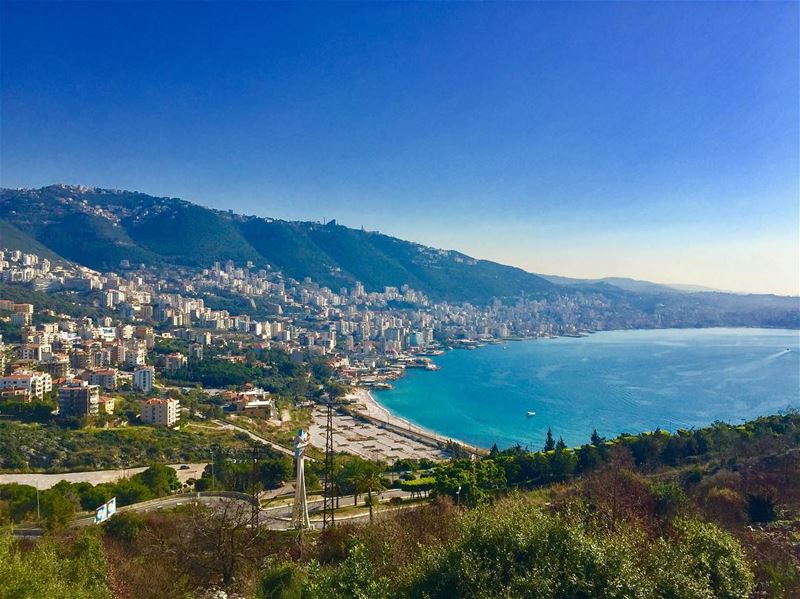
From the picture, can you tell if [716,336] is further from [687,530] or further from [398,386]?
[687,530]

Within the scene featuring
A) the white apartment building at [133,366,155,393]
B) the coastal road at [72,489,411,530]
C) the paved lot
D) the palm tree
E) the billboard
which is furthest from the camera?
the white apartment building at [133,366,155,393]

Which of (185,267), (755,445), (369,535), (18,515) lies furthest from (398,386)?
(185,267)

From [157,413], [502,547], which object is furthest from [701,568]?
[157,413]

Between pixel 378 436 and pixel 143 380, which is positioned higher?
pixel 143 380

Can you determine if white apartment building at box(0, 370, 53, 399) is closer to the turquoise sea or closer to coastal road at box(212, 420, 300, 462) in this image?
coastal road at box(212, 420, 300, 462)

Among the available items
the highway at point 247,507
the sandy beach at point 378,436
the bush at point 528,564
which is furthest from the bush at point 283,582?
the sandy beach at point 378,436

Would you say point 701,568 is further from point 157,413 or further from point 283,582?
point 157,413

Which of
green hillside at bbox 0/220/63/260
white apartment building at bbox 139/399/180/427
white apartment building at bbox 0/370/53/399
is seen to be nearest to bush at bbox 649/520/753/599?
white apartment building at bbox 139/399/180/427

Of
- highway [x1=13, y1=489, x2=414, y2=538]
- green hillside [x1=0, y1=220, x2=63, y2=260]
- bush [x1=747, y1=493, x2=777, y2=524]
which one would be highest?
green hillside [x1=0, y1=220, x2=63, y2=260]

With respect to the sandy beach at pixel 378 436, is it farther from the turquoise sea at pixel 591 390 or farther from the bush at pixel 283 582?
the bush at pixel 283 582
